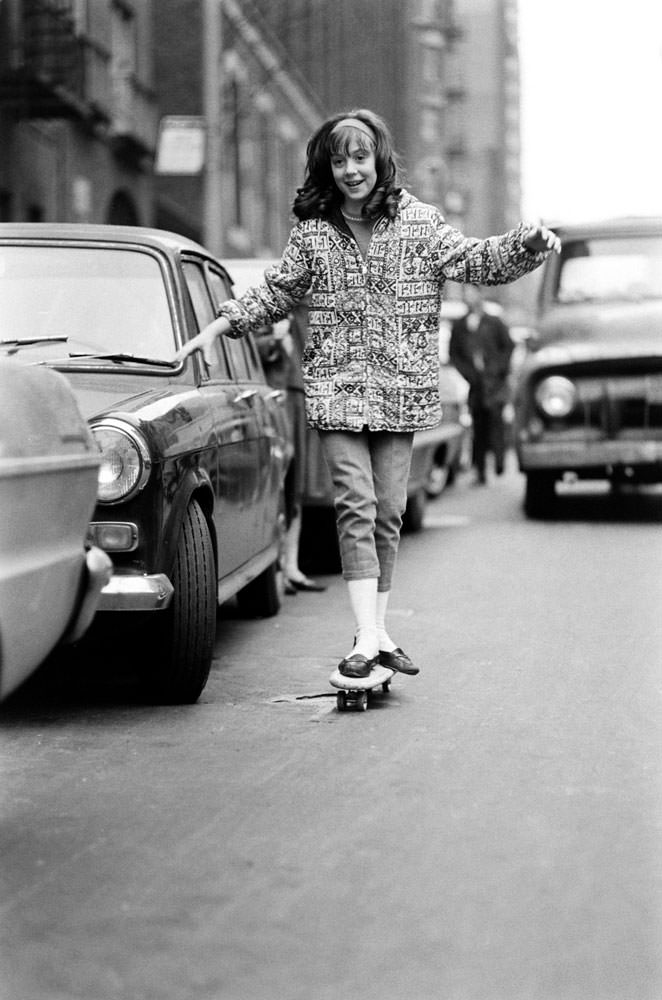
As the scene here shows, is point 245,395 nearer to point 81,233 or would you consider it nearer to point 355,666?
point 81,233

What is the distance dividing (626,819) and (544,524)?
831 centimetres

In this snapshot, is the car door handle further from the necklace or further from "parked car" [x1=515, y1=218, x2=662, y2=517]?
"parked car" [x1=515, y1=218, x2=662, y2=517]

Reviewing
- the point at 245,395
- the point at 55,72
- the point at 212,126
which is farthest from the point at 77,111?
the point at 245,395

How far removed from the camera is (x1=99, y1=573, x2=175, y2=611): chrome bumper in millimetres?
5004

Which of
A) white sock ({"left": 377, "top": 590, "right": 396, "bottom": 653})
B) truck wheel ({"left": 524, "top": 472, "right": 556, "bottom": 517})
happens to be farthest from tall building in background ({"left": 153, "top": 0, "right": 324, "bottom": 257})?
white sock ({"left": 377, "top": 590, "right": 396, "bottom": 653})

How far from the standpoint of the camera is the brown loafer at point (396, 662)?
18.5ft

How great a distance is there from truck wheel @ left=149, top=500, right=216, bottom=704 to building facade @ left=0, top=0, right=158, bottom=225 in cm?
1403

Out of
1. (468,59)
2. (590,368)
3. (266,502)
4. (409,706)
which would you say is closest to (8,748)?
(409,706)

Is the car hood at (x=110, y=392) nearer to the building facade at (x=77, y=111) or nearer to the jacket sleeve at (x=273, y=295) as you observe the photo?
the jacket sleeve at (x=273, y=295)

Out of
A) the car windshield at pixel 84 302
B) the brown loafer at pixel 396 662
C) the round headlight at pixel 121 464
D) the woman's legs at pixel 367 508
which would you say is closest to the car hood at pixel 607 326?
the car windshield at pixel 84 302

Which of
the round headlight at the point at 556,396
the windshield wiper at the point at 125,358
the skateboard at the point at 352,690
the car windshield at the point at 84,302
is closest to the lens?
the skateboard at the point at 352,690

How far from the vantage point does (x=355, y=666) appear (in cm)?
547

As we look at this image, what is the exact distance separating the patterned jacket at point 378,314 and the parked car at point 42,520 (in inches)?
72.5

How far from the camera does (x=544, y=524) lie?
40.5ft
